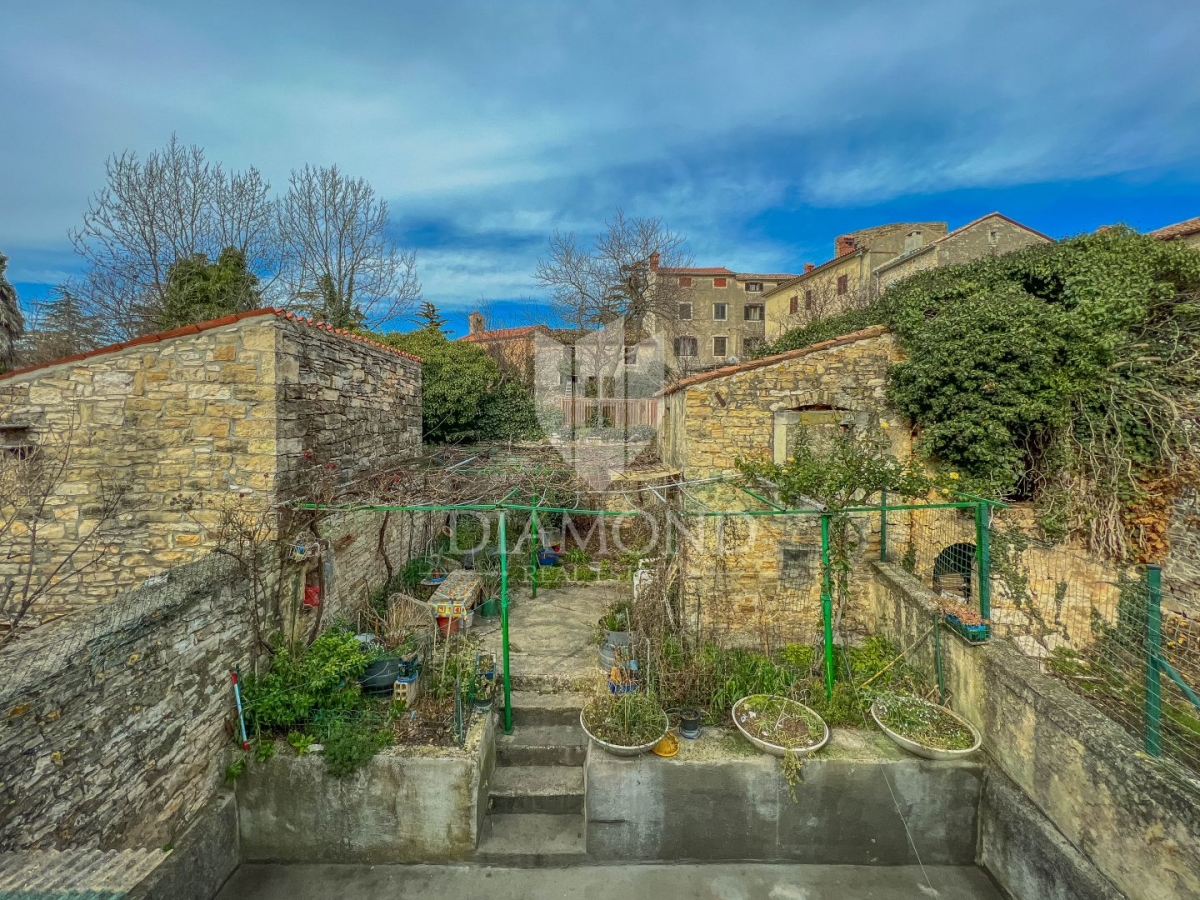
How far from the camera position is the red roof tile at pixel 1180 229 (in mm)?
11422

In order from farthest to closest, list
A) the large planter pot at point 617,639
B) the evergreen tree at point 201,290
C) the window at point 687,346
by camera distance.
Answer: the window at point 687,346, the evergreen tree at point 201,290, the large planter pot at point 617,639

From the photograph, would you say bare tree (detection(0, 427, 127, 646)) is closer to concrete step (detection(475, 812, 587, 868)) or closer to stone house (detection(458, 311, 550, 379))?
concrete step (detection(475, 812, 587, 868))

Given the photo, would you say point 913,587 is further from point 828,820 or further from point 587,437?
point 587,437

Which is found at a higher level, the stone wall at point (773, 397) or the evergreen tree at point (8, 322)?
the evergreen tree at point (8, 322)

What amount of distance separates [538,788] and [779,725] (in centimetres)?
252

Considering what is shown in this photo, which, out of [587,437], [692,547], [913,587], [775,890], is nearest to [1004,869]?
[775,890]

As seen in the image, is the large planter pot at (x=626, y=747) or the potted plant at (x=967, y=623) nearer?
the large planter pot at (x=626, y=747)

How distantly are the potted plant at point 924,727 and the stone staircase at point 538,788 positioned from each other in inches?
124

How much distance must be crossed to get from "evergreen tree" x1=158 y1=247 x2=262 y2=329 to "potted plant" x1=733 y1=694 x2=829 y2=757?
654 inches

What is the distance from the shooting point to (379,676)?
5.80m

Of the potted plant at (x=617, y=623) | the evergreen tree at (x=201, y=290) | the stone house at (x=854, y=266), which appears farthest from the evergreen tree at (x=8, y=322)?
the stone house at (x=854, y=266)

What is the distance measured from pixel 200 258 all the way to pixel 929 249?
24817 millimetres

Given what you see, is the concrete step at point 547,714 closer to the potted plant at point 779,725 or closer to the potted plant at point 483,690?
the potted plant at point 483,690

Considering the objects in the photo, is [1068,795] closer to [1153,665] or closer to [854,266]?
[1153,665]
